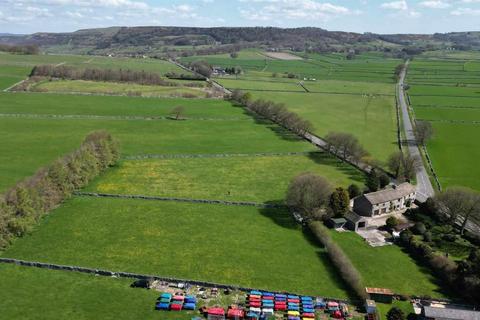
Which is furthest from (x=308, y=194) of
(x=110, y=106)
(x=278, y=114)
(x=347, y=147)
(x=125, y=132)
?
(x=110, y=106)

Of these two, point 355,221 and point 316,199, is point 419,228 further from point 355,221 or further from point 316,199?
point 316,199

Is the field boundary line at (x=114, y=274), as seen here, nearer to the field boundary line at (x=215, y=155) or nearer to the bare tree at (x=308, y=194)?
the bare tree at (x=308, y=194)

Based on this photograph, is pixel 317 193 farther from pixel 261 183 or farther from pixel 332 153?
pixel 332 153

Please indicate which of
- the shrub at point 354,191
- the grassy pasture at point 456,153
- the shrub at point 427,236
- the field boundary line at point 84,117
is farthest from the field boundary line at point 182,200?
the field boundary line at point 84,117

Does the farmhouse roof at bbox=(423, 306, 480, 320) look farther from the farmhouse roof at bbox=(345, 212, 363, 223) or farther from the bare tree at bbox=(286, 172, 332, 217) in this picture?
the bare tree at bbox=(286, 172, 332, 217)

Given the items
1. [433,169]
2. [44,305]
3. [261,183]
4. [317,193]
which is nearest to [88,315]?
[44,305]

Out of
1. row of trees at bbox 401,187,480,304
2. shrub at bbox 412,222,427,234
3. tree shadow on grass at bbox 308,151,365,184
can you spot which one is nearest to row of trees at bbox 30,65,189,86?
tree shadow on grass at bbox 308,151,365,184
